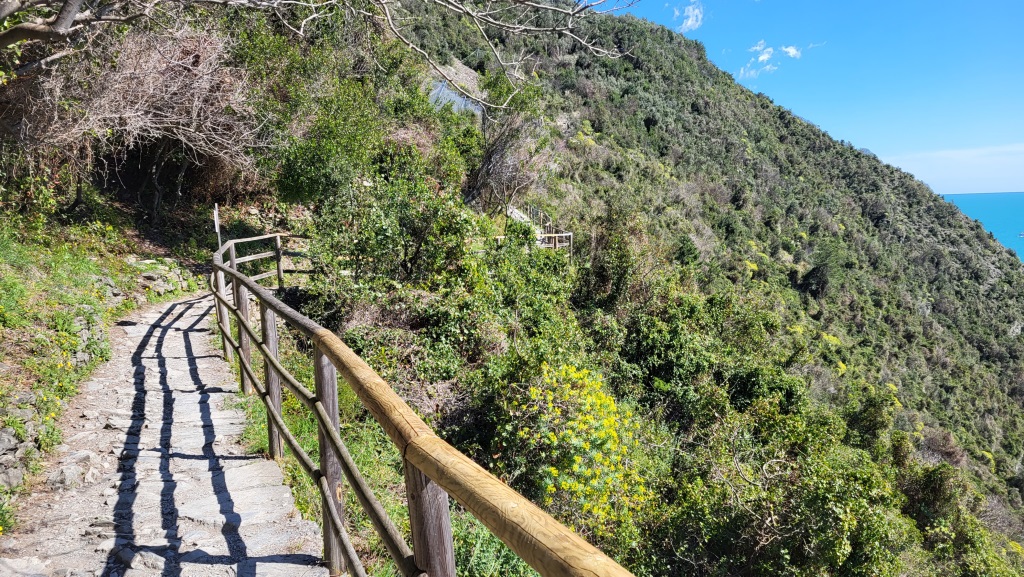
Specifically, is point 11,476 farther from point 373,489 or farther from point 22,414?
point 373,489

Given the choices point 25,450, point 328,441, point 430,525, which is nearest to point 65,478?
point 25,450

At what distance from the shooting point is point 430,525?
3.96 ft

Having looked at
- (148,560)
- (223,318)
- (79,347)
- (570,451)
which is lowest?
(570,451)

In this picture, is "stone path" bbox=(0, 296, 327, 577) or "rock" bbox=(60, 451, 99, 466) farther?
"rock" bbox=(60, 451, 99, 466)

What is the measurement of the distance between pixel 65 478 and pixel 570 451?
189 inches

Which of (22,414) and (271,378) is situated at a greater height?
(271,378)

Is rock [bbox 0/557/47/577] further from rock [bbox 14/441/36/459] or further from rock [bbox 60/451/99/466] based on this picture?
rock [bbox 14/441/36/459]

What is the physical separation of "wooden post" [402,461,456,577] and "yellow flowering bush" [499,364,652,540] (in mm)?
5121

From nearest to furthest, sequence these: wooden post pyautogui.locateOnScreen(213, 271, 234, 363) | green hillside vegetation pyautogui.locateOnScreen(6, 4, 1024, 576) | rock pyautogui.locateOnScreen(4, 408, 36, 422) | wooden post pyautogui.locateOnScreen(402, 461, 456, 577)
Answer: wooden post pyautogui.locateOnScreen(402, 461, 456, 577)
rock pyautogui.locateOnScreen(4, 408, 36, 422)
wooden post pyautogui.locateOnScreen(213, 271, 234, 363)
green hillside vegetation pyautogui.locateOnScreen(6, 4, 1024, 576)

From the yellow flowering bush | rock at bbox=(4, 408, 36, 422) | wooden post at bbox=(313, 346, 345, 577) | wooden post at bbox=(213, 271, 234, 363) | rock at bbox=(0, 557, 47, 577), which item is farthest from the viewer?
the yellow flowering bush

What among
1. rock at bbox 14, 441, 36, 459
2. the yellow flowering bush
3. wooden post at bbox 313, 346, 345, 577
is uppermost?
wooden post at bbox 313, 346, 345, 577

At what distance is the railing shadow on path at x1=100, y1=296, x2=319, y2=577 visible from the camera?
7.81 feet

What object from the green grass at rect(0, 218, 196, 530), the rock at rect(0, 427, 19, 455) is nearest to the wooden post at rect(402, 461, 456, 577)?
the green grass at rect(0, 218, 196, 530)

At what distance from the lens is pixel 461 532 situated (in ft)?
13.6
